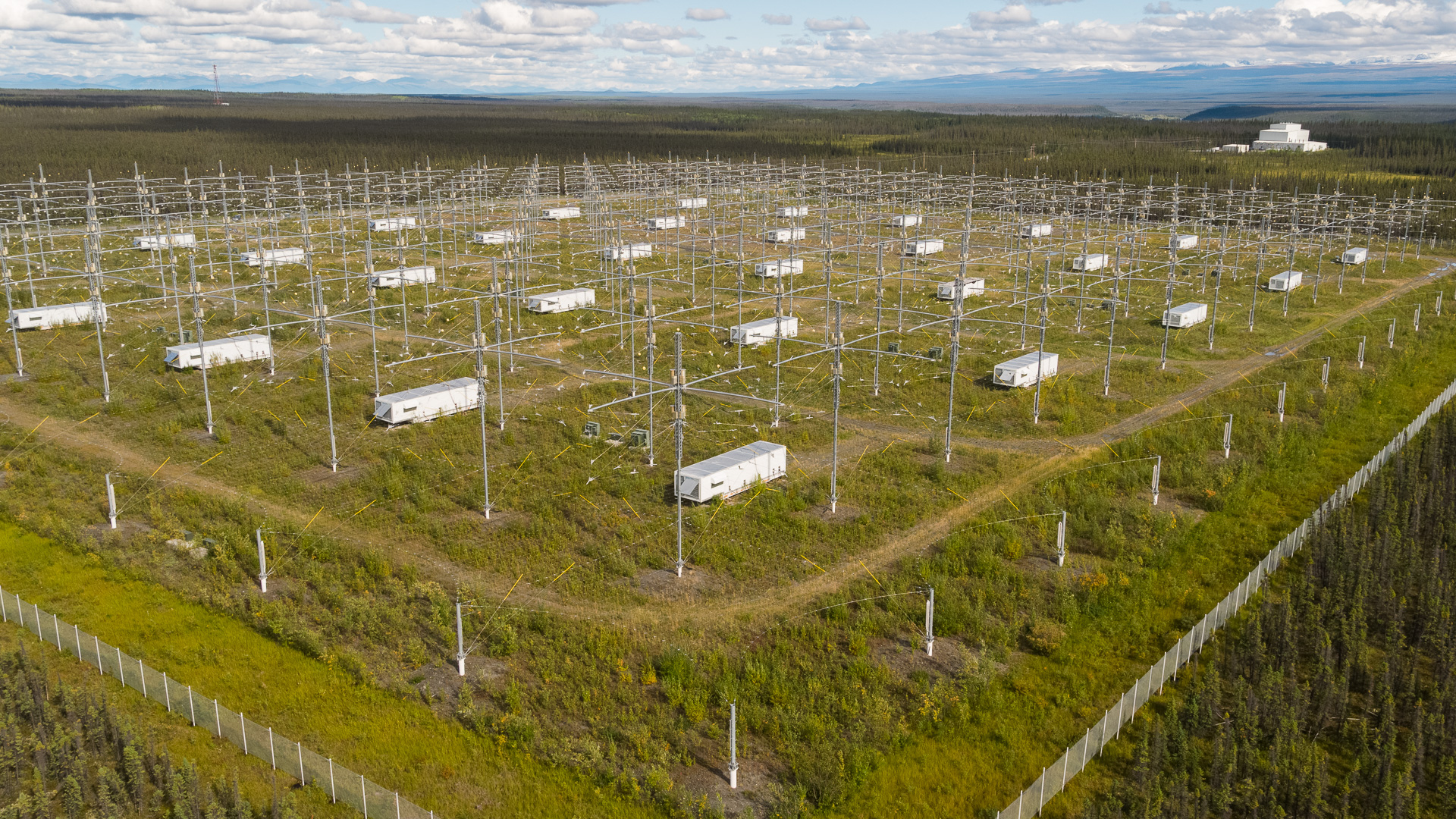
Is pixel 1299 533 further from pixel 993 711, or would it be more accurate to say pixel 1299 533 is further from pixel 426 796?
pixel 426 796

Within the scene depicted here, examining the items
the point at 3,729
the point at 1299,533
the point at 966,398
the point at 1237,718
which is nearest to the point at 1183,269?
the point at 966,398

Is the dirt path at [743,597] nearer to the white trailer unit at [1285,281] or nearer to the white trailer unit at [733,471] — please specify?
the white trailer unit at [733,471]

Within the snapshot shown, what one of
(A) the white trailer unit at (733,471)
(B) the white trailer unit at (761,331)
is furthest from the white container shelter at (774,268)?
(A) the white trailer unit at (733,471)

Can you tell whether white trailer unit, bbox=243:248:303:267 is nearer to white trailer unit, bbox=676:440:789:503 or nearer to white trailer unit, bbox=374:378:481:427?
white trailer unit, bbox=374:378:481:427

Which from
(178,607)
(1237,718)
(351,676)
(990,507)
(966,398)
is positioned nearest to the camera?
(1237,718)

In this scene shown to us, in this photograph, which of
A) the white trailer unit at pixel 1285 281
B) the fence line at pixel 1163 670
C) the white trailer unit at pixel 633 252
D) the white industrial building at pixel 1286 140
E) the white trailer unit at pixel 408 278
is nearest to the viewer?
the fence line at pixel 1163 670

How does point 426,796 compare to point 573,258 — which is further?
point 573,258

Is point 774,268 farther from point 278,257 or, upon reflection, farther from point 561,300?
point 278,257
